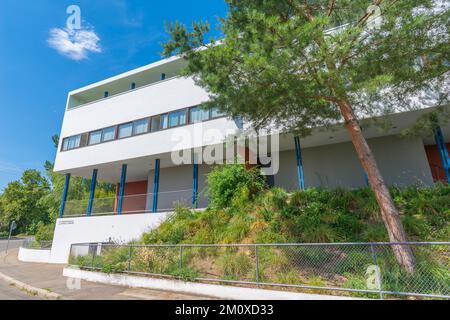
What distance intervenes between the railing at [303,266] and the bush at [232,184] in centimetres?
286

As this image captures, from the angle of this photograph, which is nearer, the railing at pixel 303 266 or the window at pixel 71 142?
the railing at pixel 303 266

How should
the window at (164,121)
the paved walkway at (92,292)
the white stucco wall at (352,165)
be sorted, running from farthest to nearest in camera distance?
the window at (164,121) → the white stucco wall at (352,165) → the paved walkway at (92,292)

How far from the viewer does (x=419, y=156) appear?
11.7 m

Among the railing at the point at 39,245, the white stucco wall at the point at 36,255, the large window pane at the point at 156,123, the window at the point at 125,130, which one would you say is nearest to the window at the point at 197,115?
the large window pane at the point at 156,123

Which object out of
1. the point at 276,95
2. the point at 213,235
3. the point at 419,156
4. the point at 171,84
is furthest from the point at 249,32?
the point at 419,156

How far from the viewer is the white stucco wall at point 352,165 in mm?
11719

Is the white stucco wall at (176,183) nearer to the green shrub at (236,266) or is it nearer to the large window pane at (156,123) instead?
the large window pane at (156,123)

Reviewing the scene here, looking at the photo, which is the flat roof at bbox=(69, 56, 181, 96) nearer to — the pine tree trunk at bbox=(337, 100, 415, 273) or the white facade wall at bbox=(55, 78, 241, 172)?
the white facade wall at bbox=(55, 78, 241, 172)

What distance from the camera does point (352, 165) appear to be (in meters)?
12.9

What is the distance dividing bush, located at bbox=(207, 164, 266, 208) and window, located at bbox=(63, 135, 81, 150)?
10728mm

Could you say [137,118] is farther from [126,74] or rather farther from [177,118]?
[126,74]

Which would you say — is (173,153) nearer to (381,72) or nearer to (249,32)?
(249,32)

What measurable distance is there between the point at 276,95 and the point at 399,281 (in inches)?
186
